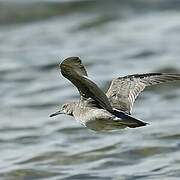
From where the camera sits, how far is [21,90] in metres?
11.8

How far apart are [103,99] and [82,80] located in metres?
0.37

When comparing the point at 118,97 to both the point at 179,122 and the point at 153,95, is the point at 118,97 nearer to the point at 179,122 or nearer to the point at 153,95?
the point at 179,122

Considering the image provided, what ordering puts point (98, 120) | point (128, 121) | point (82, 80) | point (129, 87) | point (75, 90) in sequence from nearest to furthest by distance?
point (82, 80) < point (128, 121) < point (98, 120) < point (129, 87) < point (75, 90)

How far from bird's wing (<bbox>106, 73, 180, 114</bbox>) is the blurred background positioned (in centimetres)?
117

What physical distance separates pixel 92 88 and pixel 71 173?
2224 millimetres

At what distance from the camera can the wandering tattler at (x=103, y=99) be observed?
20.5ft

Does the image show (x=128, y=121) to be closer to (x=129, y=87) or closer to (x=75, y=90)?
(x=129, y=87)

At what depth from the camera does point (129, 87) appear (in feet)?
24.3

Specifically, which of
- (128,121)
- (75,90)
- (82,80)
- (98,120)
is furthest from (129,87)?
(75,90)

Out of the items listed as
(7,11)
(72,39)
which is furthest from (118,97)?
(7,11)

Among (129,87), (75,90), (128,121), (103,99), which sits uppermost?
(75,90)

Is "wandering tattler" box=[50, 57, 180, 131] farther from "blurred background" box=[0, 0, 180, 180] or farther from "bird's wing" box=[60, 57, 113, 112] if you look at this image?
"blurred background" box=[0, 0, 180, 180]

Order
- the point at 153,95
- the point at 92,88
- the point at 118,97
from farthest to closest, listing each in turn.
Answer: the point at 153,95 → the point at 118,97 → the point at 92,88

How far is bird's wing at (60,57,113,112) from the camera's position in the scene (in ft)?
20.3
